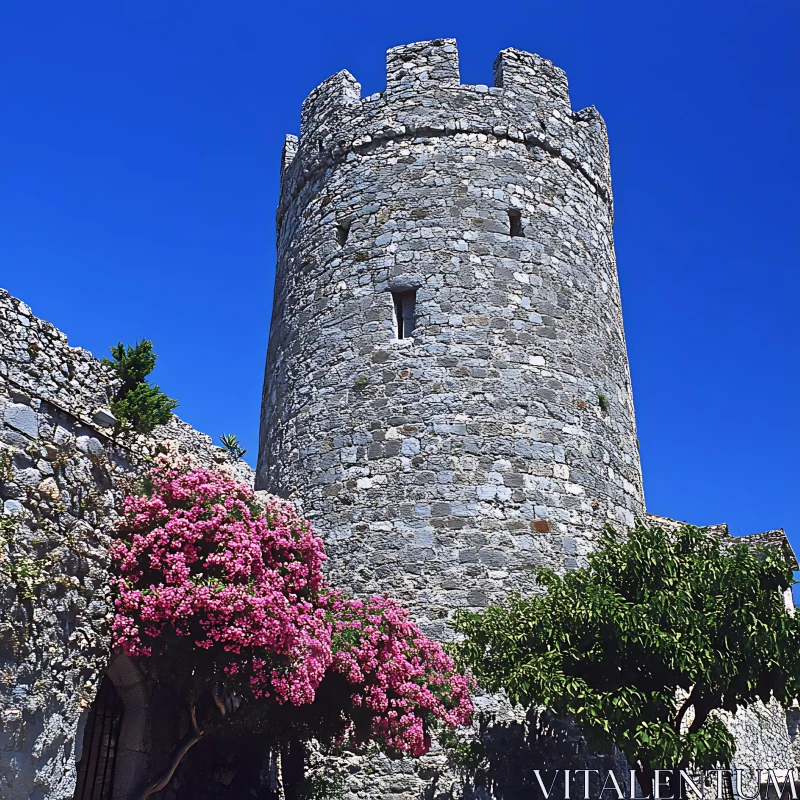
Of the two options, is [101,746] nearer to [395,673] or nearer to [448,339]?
[395,673]

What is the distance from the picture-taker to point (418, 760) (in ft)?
27.8

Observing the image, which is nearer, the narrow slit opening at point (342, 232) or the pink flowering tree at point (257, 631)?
the pink flowering tree at point (257, 631)

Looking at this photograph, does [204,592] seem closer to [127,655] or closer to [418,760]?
[127,655]

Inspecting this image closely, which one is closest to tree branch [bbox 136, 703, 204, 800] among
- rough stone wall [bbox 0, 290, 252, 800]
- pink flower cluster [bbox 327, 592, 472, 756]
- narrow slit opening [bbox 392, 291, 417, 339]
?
rough stone wall [bbox 0, 290, 252, 800]

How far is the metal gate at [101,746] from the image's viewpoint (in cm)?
735

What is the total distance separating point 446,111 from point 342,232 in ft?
7.07

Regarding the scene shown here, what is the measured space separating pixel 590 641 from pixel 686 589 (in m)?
0.94

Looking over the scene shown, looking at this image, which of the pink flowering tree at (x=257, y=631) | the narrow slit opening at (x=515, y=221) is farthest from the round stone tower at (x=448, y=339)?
the pink flowering tree at (x=257, y=631)

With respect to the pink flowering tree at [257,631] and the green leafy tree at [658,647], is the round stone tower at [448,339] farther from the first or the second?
the green leafy tree at [658,647]

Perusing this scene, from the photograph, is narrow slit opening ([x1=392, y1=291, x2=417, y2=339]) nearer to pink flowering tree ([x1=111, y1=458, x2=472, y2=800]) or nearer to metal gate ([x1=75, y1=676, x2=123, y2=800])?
pink flowering tree ([x1=111, y1=458, x2=472, y2=800])

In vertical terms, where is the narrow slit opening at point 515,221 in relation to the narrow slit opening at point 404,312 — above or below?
above

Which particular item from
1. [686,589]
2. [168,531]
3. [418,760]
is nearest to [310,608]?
[168,531]

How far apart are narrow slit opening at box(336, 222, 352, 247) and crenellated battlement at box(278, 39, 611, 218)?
1070 millimetres

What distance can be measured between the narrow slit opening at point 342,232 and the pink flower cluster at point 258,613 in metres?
4.47
